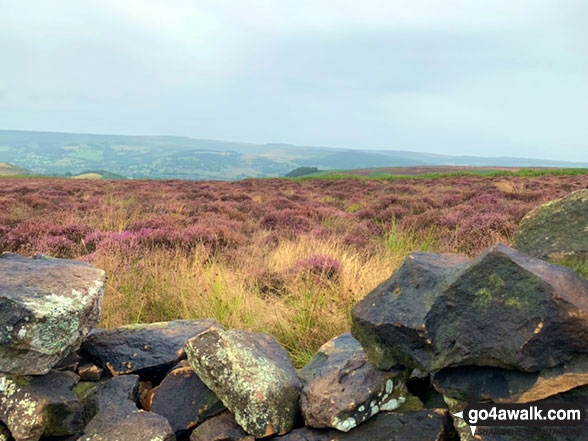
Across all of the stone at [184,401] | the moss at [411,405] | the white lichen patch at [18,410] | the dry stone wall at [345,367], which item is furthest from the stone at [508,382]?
the white lichen patch at [18,410]

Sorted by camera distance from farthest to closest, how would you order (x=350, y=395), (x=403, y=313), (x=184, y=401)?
(x=184, y=401) → (x=350, y=395) → (x=403, y=313)

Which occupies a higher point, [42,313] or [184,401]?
[42,313]

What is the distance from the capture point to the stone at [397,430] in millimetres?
2527

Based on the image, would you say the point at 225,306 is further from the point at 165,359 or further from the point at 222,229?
the point at 222,229

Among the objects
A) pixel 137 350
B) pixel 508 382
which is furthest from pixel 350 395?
pixel 137 350

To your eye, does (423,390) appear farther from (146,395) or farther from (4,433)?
(4,433)

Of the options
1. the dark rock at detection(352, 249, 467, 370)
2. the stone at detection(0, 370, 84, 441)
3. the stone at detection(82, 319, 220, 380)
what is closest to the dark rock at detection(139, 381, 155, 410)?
the stone at detection(82, 319, 220, 380)

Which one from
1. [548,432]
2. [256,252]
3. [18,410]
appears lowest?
[256,252]

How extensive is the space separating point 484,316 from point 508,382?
Result: 1.17ft

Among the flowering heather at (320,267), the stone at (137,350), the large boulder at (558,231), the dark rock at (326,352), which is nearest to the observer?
the large boulder at (558,231)

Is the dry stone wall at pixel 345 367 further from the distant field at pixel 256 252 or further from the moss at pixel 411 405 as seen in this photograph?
the distant field at pixel 256 252

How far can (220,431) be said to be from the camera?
2.81m

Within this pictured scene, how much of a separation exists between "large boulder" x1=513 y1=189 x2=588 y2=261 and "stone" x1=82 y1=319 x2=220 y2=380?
2.88 meters

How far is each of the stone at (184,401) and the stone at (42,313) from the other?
0.71m
